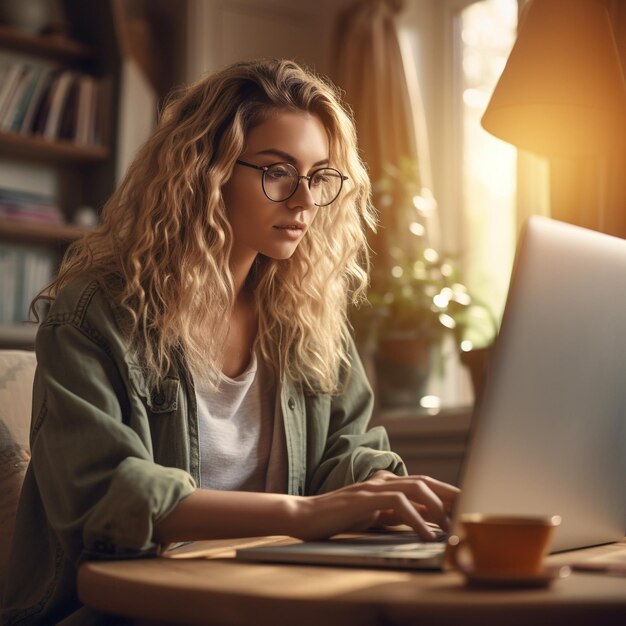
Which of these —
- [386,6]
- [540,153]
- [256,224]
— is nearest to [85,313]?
[256,224]

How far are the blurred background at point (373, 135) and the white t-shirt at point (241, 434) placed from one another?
44.9 inches

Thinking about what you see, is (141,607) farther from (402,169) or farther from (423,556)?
(402,169)

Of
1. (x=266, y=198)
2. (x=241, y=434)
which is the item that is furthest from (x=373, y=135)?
(x=241, y=434)

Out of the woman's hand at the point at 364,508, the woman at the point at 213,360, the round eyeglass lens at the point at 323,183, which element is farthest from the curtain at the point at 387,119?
the woman's hand at the point at 364,508

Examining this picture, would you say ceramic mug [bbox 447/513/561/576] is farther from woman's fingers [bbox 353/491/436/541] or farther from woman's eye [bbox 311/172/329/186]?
woman's eye [bbox 311/172/329/186]

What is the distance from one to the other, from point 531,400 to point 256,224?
0.67 m

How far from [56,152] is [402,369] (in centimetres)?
160

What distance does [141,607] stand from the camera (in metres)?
0.81

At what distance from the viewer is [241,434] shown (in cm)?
142

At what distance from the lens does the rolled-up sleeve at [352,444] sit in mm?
1387

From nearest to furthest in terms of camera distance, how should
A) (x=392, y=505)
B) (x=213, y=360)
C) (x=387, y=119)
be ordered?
1. (x=392, y=505)
2. (x=213, y=360)
3. (x=387, y=119)

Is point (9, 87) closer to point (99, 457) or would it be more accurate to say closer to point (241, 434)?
point (241, 434)

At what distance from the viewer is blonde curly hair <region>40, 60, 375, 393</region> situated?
1317 mm

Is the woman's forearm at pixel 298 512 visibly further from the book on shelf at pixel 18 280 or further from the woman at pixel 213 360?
the book on shelf at pixel 18 280
